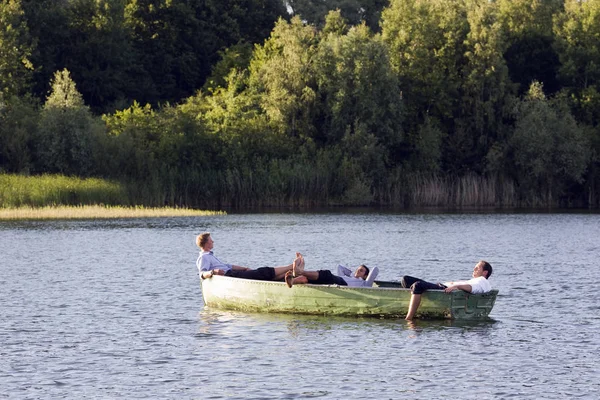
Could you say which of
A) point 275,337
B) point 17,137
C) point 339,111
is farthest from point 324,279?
point 339,111

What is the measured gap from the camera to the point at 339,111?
8694 cm

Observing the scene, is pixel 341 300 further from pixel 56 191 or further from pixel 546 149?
pixel 546 149

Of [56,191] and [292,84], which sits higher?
[292,84]

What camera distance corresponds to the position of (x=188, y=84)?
10756 cm

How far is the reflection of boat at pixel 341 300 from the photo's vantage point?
25.9 metres

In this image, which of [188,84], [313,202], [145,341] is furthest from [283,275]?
[188,84]

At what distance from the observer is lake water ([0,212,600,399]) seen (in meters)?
19.9

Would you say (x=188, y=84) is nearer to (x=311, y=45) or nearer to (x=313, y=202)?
(x=311, y=45)

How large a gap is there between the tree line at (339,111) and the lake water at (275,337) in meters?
35.3

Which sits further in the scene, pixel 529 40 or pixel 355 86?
pixel 529 40

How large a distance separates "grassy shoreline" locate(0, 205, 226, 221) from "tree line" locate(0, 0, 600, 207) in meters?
6.90

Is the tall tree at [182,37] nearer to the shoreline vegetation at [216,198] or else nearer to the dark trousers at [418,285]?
the shoreline vegetation at [216,198]

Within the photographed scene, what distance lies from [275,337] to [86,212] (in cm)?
4264

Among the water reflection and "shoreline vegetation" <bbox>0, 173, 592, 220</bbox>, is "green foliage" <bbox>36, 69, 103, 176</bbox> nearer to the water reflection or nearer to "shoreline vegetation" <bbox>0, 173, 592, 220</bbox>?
"shoreline vegetation" <bbox>0, 173, 592, 220</bbox>
